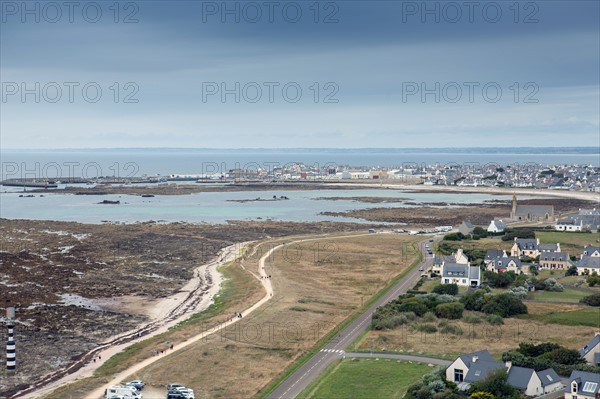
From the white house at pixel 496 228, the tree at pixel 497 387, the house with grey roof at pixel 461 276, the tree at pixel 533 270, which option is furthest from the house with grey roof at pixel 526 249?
the tree at pixel 497 387

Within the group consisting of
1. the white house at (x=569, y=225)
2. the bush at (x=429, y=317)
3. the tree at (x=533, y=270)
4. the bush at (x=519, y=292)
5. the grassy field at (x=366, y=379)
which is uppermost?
the white house at (x=569, y=225)

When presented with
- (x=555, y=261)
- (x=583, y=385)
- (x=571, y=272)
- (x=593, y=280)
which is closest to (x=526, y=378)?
(x=583, y=385)

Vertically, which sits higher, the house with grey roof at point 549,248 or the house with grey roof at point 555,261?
the house with grey roof at point 549,248

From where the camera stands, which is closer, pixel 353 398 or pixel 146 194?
pixel 353 398

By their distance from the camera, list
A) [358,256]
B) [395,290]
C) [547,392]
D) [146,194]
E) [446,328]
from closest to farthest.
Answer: [547,392] → [446,328] → [395,290] → [358,256] → [146,194]

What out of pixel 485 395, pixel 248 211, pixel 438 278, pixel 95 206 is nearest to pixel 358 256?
pixel 438 278

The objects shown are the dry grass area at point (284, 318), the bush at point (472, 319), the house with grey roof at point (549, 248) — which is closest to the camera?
the dry grass area at point (284, 318)

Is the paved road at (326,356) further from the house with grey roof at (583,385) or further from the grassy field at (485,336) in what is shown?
the house with grey roof at (583,385)

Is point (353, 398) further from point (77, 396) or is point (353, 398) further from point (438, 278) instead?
point (438, 278)
